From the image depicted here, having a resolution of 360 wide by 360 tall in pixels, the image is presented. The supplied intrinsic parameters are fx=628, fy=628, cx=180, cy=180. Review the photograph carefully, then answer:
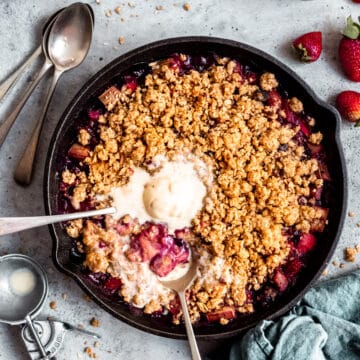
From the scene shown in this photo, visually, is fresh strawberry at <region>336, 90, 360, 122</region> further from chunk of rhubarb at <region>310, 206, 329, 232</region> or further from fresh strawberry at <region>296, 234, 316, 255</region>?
fresh strawberry at <region>296, 234, 316, 255</region>

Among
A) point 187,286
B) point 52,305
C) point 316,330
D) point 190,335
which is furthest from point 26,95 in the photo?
point 316,330

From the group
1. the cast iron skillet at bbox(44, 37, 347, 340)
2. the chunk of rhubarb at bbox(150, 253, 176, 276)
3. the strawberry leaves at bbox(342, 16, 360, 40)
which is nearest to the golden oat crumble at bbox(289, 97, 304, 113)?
the cast iron skillet at bbox(44, 37, 347, 340)

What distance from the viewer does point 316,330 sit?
226 cm

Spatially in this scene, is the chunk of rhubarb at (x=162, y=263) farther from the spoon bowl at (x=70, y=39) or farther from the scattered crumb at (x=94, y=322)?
the spoon bowl at (x=70, y=39)

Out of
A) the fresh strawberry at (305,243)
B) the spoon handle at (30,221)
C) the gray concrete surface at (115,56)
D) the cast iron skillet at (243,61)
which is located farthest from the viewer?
the gray concrete surface at (115,56)

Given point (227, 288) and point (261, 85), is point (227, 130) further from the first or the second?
point (227, 288)

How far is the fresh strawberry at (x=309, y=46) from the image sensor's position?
2354 millimetres

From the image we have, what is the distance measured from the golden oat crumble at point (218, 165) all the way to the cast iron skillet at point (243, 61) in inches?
2.3

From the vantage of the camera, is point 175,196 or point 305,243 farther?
point 305,243

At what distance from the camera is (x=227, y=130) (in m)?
2.20

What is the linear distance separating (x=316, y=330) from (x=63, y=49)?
1381mm

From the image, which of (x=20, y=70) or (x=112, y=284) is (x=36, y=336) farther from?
(x=20, y=70)

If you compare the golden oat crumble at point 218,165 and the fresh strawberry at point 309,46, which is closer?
the golden oat crumble at point 218,165

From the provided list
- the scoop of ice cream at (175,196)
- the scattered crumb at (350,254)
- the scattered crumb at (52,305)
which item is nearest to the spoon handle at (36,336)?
the scattered crumb at (52,305)
